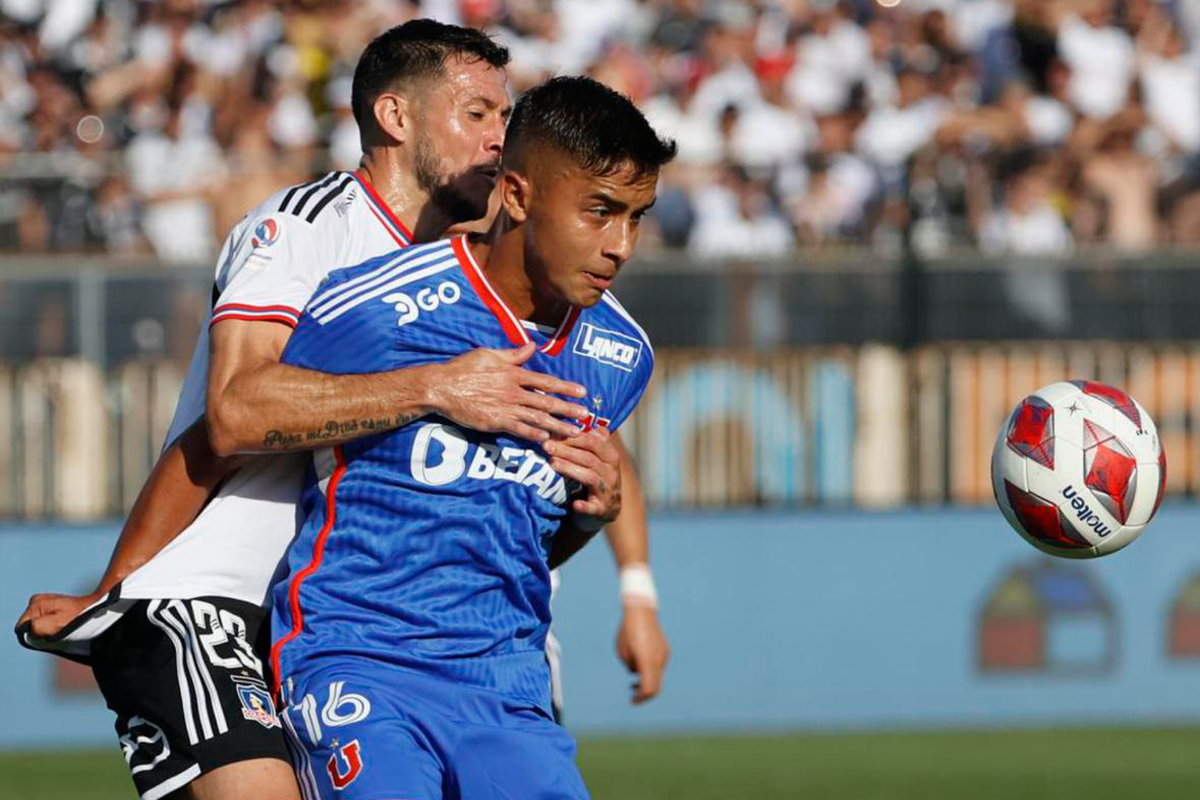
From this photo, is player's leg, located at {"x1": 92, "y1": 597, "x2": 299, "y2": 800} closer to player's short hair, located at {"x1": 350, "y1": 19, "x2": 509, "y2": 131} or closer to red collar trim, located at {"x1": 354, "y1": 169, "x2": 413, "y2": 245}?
red collar trim, located at {"x1": 354, "y1": 169, "x2": 413, "y2": 245}

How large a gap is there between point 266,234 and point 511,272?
61 centimetres

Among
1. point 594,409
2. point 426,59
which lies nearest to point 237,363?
point 594,409

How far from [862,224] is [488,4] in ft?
13.9

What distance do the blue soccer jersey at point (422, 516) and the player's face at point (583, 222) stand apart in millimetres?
185

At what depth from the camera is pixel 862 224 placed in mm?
11781

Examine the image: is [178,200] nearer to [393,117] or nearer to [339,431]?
[393,117]

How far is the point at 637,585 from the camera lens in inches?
220

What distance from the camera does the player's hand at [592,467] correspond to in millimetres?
4527

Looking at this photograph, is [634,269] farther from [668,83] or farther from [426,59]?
[426,59]

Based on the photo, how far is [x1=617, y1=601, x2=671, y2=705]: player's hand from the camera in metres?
5.45

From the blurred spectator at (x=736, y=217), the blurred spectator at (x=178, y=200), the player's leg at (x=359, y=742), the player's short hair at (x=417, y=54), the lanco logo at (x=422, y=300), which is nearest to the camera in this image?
the player's leg at (x=359, y=742)

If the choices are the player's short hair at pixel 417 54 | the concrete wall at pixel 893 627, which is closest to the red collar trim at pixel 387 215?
the player's short hair at pixel 417 54

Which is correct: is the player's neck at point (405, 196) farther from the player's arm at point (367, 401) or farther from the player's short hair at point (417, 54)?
the player's arm at point (367, 401)

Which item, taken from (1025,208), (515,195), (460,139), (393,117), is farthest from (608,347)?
(1025,208)
